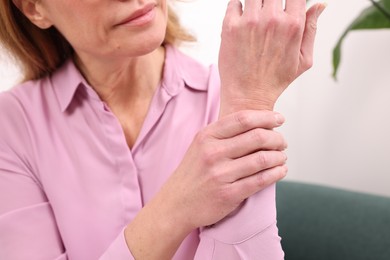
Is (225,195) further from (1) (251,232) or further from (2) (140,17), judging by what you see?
(2) (140,17)

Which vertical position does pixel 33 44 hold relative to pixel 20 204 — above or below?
above

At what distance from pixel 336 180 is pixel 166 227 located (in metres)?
1.27

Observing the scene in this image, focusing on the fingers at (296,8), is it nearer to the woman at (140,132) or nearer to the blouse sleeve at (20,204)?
the woman at (140,132)

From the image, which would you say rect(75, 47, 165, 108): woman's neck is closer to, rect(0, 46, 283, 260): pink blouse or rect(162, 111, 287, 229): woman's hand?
rect(0, 46, 283, 260): pink blouse

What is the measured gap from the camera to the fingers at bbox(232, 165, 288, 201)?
24.8 inches

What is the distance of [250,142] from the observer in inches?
24.3

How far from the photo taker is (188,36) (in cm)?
104

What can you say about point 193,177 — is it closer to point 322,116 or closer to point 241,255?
point 241,255

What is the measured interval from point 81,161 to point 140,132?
0.12 meters

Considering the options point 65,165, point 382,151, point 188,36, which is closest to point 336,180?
point 382,151

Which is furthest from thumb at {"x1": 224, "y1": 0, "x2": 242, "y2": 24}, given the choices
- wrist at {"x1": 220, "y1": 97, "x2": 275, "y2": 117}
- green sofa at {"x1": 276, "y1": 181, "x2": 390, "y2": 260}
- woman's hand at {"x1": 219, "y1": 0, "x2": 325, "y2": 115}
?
green sofa at {"x1": 276, "y1": 181, "x2": 390, "y2": 260}

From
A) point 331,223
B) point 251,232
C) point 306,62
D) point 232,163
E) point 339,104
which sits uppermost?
point 306,62

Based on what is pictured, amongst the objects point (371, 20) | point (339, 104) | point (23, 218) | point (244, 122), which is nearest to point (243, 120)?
point (244, 122)

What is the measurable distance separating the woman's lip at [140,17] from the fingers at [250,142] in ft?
0.78
